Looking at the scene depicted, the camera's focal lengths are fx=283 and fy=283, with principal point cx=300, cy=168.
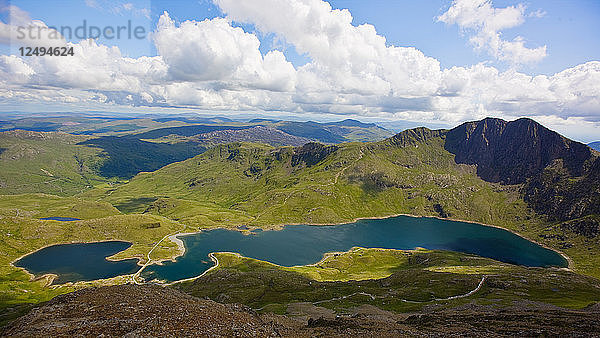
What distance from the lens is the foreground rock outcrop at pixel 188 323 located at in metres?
37.6

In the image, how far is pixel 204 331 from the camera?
124 ft

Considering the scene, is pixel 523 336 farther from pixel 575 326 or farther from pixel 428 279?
pixel 428 279

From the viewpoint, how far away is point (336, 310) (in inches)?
3780

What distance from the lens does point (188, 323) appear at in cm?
4006

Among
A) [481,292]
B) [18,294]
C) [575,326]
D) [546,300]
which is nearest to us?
[575,326]

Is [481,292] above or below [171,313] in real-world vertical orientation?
below

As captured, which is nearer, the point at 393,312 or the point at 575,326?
the point at 575,326

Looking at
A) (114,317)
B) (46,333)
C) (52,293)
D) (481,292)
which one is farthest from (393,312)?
(52,293)

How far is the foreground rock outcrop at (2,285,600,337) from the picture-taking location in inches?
1481

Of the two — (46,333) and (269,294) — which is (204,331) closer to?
(46,333)

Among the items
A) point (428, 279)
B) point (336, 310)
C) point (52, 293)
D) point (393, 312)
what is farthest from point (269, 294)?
point (52, 293)

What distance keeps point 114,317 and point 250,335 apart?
20.6 metres

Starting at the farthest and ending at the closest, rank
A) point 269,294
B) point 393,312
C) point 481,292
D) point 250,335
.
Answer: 1. point 269,294
2. point 481,292
3. point 393,312
4. point 250,335

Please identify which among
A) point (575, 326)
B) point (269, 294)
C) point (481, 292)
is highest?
point (575, 326)
